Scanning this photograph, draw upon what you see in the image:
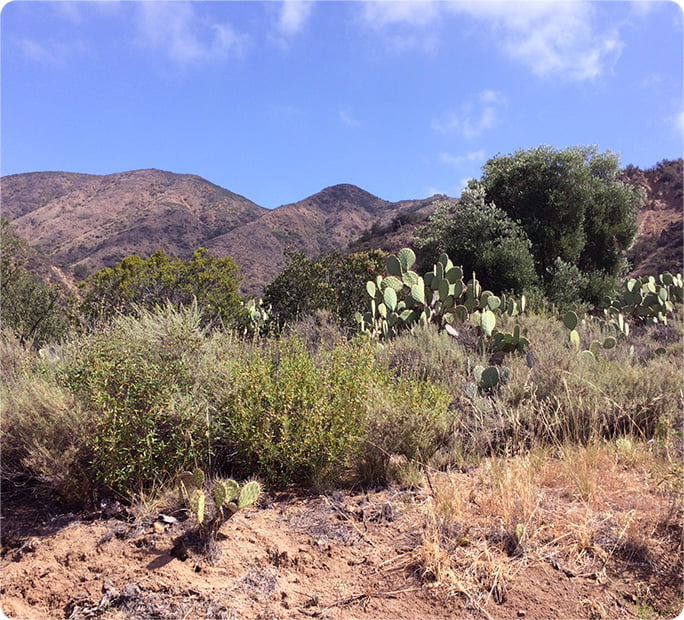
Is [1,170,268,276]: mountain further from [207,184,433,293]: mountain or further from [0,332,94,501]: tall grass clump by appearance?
[0,332,94,501]: tall grass clump

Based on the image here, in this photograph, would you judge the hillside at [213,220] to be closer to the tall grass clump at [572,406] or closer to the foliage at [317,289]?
the foliage at [317,289]

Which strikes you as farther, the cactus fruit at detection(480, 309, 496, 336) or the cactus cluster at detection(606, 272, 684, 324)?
the cactus cluster at detection(606, 272, 684, 324)

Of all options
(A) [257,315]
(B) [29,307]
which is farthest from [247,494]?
(B) [29,307]

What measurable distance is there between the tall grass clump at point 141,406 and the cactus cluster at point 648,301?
10.2 metres

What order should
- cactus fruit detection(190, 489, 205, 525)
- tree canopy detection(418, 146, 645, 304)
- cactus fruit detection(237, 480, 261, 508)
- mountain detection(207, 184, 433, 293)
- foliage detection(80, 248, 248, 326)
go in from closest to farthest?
cactus fruit detection(190, 489, 205, 525) → cactus fruit detection(237, 480, 261, 508) → foliage detection(80, 248, 248, 326) → tree canopy detection(418, 146, 645, 304) → mountain detection(207, 184, 433, 293)

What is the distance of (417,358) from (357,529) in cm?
289

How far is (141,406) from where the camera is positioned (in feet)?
12.5

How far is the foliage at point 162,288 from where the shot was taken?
886 centimetres

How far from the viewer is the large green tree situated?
16.2 metres

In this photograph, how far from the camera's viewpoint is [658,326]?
35.4 ft

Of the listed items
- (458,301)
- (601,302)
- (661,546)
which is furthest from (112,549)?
(601,302)

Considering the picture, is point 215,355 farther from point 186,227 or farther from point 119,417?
point 186,227

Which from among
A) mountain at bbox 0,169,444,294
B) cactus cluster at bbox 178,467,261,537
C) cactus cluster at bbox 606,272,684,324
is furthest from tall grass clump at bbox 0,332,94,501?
mountain at bbox 0,169,444,294

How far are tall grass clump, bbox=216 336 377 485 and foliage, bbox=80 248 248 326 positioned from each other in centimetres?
470
